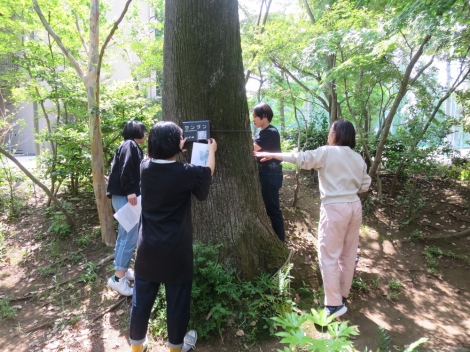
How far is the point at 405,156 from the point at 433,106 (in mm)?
1211

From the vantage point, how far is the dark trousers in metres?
2.31

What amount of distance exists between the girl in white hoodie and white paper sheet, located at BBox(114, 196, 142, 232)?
58.4 inches

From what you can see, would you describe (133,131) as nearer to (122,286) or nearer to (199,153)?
(199,153)

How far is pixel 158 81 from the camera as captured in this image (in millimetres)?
11508

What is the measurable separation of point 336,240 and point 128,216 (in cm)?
216

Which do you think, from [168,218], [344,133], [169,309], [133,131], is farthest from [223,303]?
[133,131]

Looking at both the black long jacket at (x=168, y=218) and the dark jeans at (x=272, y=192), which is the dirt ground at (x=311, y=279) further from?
the black long jacket at (x=168, y=218)

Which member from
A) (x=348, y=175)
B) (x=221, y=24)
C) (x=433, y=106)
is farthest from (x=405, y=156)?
(x=221, y=24)

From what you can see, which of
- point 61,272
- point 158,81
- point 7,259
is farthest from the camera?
point 158,81

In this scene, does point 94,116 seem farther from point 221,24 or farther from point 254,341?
point 254,341

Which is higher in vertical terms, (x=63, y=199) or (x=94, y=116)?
(x=94, y=116)

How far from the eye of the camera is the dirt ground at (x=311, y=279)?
3023mm

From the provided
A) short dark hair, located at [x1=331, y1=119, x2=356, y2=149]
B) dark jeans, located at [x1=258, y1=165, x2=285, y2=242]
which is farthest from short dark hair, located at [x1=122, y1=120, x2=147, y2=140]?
short dark hair, located at [x1=331, y1=119, x2=356, y2=149]

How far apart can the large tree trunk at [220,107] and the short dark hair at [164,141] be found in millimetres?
793
